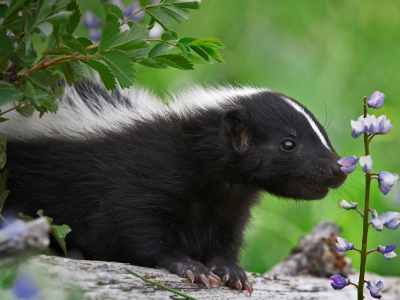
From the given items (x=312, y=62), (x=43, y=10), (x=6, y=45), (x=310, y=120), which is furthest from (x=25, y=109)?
(x=312, y=62)

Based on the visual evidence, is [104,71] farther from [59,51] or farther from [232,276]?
[232,276]

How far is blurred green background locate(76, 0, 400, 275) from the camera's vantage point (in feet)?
19.6

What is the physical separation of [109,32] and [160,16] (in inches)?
11.8

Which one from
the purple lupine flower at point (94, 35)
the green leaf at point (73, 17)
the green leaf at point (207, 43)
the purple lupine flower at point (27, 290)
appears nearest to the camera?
the purple lupine flower at point (27, 290)

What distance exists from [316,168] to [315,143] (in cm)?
15

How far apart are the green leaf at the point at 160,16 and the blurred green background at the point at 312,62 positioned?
331cm

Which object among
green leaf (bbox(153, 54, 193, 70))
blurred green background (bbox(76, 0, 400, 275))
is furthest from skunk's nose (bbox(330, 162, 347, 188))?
blurred green background (bbox(76, 0, 400, 275))

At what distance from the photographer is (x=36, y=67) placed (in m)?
2.62

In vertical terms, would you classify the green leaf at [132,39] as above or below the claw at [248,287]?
above

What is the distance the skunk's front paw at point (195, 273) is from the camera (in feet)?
9.43

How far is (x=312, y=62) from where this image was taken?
7180mm

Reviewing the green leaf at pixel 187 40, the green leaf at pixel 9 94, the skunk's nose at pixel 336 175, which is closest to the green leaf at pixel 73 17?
the green leaf at pixel 9 94

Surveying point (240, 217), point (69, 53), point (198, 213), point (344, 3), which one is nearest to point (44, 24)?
point (69, 53)

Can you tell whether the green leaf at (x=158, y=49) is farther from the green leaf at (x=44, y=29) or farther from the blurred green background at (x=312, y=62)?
the blurred green background at (x=312, y=62)
